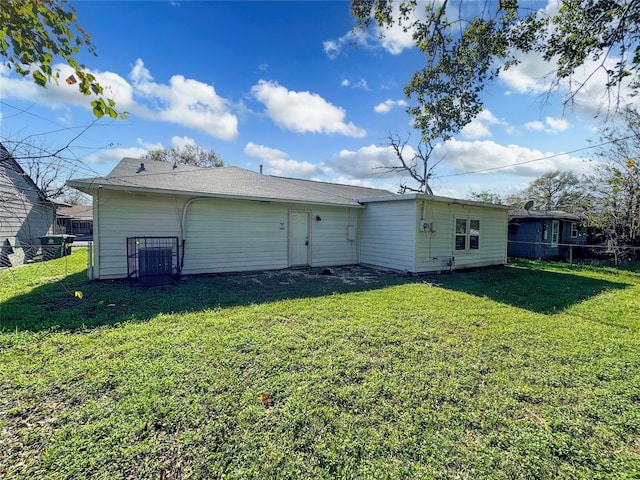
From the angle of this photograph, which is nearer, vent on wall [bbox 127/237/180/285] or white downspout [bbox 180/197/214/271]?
vent on wall [bbox 127/237/180/285]

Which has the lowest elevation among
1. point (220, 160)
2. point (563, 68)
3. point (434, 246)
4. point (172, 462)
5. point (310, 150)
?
point (172, 462)

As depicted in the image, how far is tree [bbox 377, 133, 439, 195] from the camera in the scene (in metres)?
20.7

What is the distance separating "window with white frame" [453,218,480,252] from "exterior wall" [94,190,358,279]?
3.46 m

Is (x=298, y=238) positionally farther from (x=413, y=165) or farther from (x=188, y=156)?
(x=188, y=156)

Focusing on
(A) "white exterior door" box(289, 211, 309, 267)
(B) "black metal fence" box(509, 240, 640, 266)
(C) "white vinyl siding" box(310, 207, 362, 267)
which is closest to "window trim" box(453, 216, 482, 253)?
(C) "white vinyl siding" box(310, 207, 362, 267)

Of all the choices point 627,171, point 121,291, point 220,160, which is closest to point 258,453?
point 121,291

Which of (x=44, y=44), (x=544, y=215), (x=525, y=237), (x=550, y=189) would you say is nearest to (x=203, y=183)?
(x=44, y=44)

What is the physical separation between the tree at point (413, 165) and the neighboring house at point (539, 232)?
644 centimetres

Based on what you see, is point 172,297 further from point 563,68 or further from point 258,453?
point 563,68

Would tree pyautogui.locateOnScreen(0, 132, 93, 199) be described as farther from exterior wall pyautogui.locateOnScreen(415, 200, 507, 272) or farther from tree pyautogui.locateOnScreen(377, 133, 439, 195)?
tree pyautogui.locateOnScreen(377, 133, 439, 195)

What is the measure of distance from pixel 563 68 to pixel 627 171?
1138cm

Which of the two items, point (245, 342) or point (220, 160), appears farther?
point (220, 160)

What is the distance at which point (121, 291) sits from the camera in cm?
593

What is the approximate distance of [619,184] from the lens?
35.3 ft
